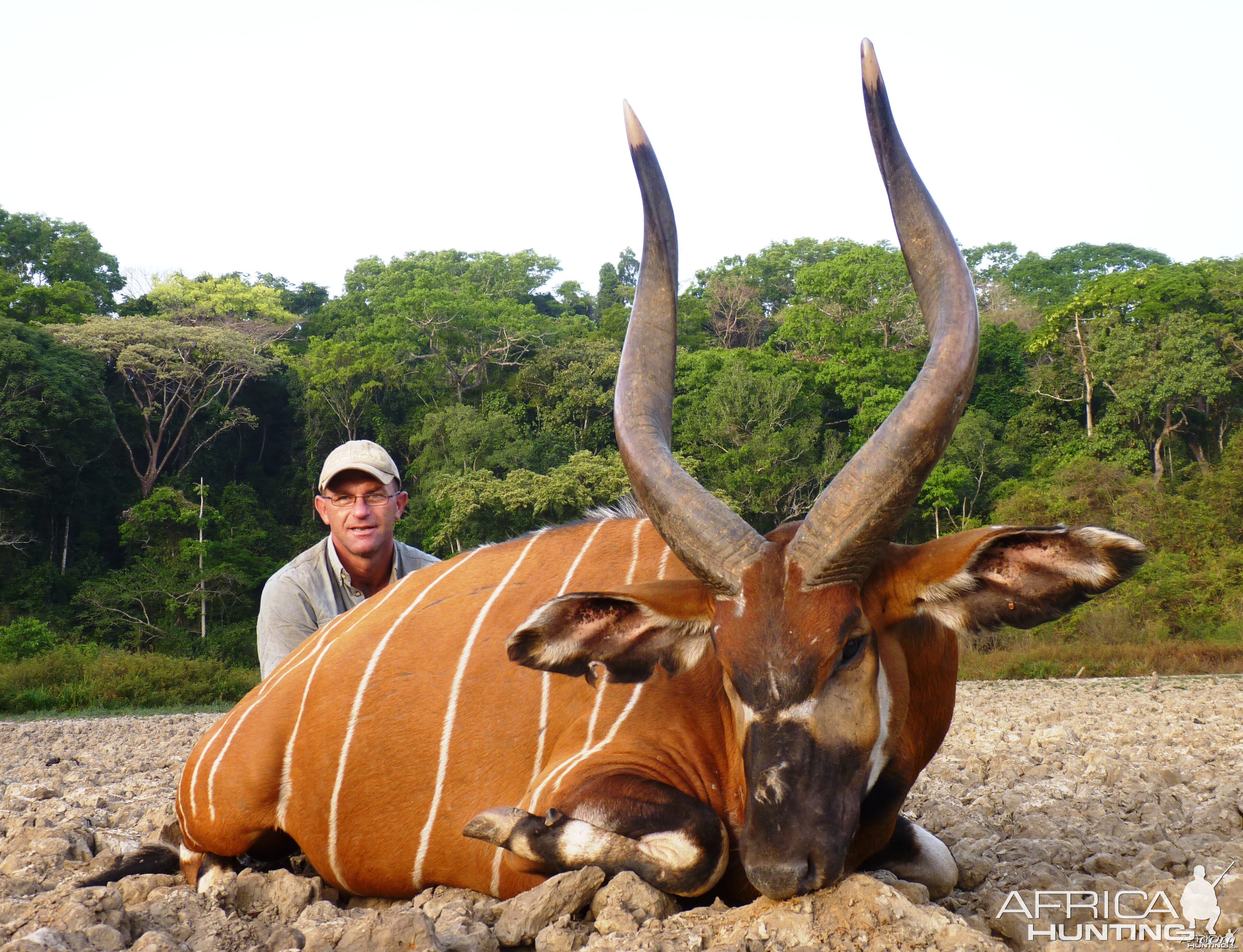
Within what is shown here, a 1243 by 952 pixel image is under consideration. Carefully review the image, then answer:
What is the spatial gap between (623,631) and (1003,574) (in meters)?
1.05

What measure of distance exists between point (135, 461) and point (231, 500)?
3.80 m

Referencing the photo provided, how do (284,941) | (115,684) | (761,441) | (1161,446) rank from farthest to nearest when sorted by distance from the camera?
(761,441) < (1161,446) < (115,684) < (284,941)

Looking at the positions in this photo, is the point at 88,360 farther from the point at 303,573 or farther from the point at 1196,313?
the point at 1196,313

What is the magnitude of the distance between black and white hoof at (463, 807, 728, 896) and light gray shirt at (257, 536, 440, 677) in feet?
6.99

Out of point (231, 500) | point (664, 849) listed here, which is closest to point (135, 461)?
point (231, 500)

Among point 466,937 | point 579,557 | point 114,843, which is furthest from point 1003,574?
point 114,843

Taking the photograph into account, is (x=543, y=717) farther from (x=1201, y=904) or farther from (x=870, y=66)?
(x=870, y=66)

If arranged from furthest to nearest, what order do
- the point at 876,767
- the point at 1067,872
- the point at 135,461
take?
1. the point at 135,461
2. the point at 1067,872
3. the point at 876,767

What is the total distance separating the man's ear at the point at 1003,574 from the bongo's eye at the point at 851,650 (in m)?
0.17

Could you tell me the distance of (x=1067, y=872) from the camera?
10.3 feet

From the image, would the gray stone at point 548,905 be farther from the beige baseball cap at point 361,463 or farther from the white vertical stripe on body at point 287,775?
the beige baseball cap at point 361,463

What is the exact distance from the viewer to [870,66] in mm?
3043

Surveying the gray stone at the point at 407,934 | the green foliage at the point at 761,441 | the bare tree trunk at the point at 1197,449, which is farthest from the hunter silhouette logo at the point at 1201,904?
the bare tree trunk at the point at 1197,449

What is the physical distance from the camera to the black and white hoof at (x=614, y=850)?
9.14 ft
